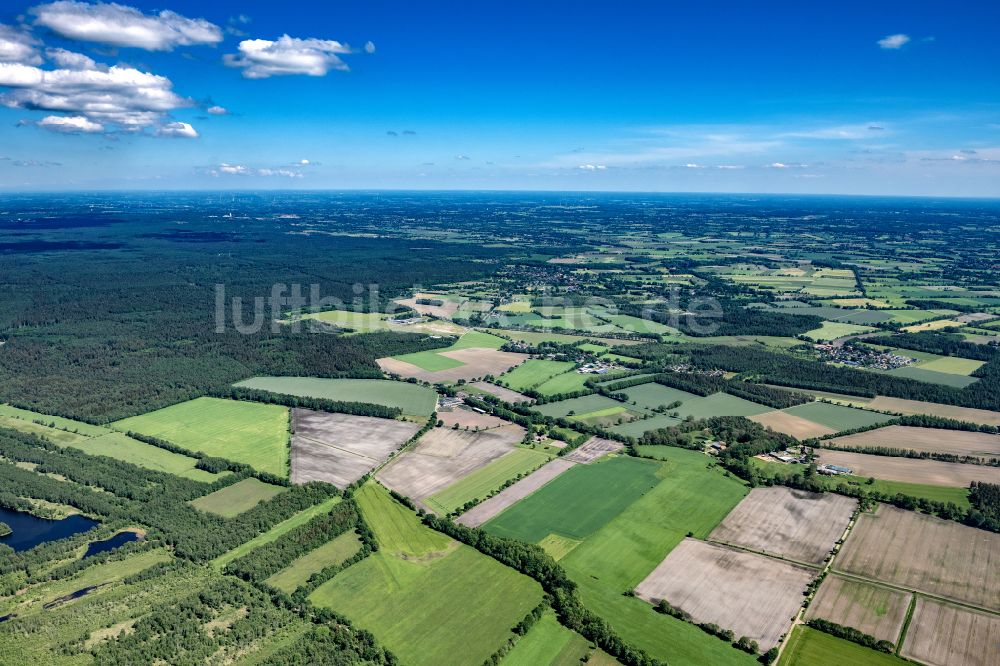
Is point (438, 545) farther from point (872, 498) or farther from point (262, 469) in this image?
point (872, 498)

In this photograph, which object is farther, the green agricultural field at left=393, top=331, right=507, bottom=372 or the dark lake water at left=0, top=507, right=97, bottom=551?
the green agricultural field at left=393, top=331, right=507, bottom=372

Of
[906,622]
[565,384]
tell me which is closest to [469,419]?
[565,384]

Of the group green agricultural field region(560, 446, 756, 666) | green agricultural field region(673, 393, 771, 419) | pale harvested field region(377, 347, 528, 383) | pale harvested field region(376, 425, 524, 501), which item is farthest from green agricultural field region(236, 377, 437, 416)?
green agricultural field region(673, 393, 771, 419)

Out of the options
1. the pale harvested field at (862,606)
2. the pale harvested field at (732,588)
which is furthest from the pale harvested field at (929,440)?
the pale harvested field at (732,588)

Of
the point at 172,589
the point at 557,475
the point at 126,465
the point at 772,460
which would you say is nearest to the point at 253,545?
the point at 172,589

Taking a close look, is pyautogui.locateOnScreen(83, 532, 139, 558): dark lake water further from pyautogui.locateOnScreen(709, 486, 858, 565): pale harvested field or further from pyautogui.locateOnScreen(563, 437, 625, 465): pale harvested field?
pyautogui.locateOnScreen(709, 486, 858, 565): pale harvested field

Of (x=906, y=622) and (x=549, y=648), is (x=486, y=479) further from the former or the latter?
(x=906, y=622)

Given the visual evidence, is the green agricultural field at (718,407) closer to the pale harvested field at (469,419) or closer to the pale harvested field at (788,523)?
the pale harvested field at (788,523)
